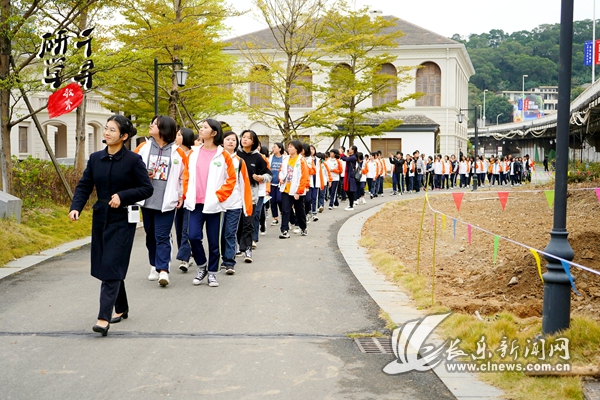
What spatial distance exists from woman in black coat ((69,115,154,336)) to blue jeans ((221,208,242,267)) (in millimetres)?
2721

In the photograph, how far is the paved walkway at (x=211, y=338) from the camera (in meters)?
4.89

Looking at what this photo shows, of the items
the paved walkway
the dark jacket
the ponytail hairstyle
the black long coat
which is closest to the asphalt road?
the paved walkway

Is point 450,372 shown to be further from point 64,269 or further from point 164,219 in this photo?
point 64,269

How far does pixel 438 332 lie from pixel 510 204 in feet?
64.8

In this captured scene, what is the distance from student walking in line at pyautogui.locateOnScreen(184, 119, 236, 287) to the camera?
8805 millimetres

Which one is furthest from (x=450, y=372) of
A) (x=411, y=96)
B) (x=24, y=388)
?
(x=411, y=96)

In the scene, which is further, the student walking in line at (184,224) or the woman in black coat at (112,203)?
the student walking in line at (184,224)

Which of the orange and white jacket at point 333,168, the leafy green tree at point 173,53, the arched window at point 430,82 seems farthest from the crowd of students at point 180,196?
the arched window at point 430,82

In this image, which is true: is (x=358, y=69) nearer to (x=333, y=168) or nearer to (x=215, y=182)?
(x=333, y=168)

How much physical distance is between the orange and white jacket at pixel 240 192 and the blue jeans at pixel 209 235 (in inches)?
11.5

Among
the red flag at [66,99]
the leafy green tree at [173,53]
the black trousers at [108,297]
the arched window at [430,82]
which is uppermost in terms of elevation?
the arched window at [430,82]

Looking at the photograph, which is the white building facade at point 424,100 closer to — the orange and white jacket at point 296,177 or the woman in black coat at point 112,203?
the orange and white jacket at point 296,177

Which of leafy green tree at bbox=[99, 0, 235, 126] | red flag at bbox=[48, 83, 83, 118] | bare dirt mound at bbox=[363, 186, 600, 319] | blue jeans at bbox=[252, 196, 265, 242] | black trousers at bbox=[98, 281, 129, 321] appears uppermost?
leafy green tree at bbox=[99, 0, 235, 126]

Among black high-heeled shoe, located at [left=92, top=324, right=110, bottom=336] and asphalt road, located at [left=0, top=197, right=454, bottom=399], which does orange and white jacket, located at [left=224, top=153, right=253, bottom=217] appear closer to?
asphalt road, located at [left=0, top=197, right=454, bottom=399]
